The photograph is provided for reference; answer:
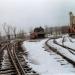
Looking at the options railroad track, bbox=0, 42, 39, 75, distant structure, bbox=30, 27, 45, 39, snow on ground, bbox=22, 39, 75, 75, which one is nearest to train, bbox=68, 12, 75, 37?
distant structure, bbox=30, 27, 45, 39

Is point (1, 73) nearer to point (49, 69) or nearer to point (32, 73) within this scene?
point (32, 73)

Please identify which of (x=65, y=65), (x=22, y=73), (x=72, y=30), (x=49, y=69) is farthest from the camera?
(x=72, y=30)

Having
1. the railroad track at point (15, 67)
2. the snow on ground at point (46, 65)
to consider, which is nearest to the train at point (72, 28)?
the snow on ground at point (46, 65)

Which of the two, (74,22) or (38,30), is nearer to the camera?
(74,22)

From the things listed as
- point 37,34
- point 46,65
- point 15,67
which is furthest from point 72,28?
point 15,67

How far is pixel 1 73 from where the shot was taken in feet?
35.9

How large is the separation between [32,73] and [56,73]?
0.98 metres

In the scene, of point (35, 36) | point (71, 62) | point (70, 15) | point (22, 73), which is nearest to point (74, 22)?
point (70, 15)

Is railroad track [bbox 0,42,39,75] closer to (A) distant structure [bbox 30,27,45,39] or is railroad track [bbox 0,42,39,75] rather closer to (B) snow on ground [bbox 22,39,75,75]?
(B) snow on ground [bbox 22,39,75,75]

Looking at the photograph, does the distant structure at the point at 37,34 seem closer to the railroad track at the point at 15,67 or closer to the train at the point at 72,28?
the train at the point at 72,28

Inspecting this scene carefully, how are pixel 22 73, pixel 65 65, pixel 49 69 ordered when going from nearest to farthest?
pixel 22 73 < pixel 49 69 < pixel 65 65

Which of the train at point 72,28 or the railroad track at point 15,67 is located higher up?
the train at point 72,28

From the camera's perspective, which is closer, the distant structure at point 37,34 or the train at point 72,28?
the train at point 72,28

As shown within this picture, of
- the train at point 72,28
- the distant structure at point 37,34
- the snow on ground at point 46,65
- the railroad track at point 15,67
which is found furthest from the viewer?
the distant structure at point 37,34
